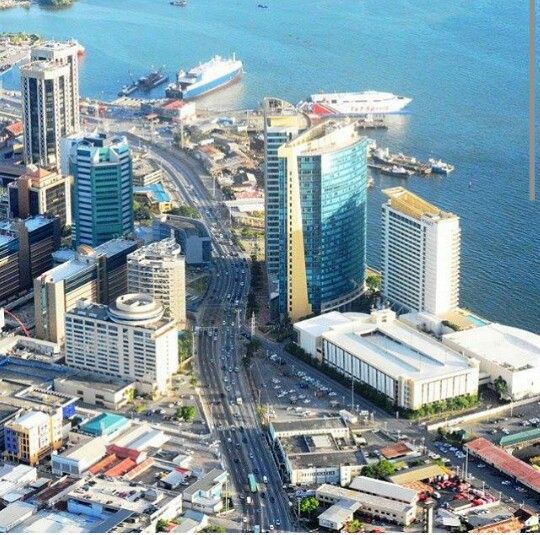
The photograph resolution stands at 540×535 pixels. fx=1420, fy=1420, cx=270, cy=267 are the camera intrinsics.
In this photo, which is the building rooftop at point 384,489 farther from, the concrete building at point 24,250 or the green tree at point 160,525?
the concrete building at point 24,250

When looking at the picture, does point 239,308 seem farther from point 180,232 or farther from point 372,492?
point 372,492

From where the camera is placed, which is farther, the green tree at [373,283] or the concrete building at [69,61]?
the concrete building at [69,61]

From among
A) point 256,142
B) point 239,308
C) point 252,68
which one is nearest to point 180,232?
point 239,308

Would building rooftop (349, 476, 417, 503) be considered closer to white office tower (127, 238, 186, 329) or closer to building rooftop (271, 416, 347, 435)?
building rooftop (271, 416, 347, 435)

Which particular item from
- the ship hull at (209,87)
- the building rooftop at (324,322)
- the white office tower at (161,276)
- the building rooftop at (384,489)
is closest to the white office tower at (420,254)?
the building rooftop at (324,322)

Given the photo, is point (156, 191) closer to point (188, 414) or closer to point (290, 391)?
point (290, 391)

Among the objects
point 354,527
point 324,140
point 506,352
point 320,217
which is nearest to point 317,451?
point 354,527
